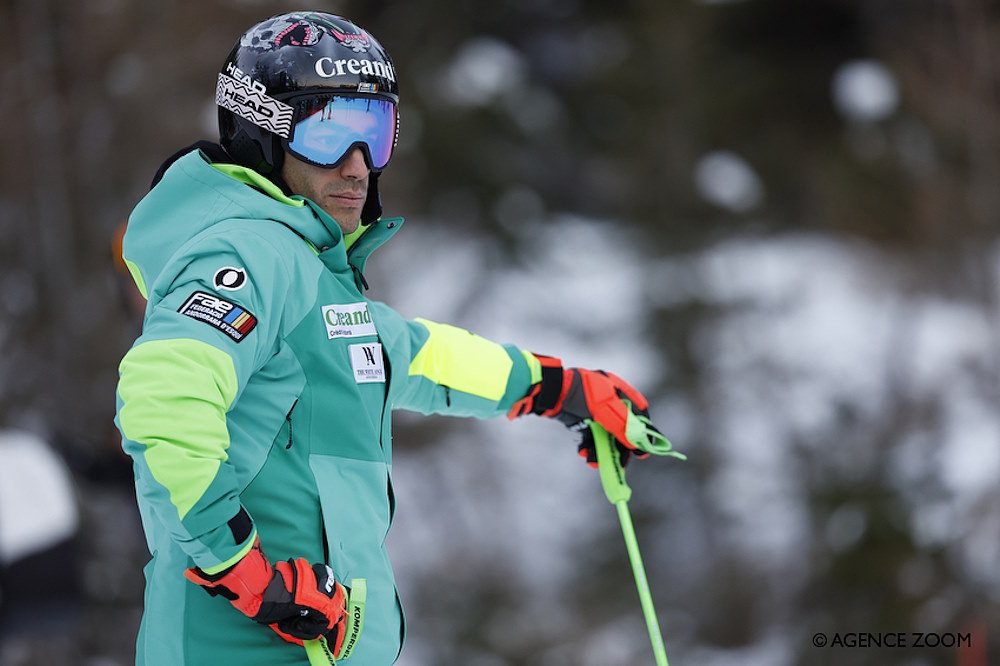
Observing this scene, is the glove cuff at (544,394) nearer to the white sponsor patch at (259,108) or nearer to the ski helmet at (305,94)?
the ski helmet at (305,94)

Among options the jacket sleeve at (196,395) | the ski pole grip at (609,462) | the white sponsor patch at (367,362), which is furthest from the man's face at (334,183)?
the ski pole grip at (609,462)

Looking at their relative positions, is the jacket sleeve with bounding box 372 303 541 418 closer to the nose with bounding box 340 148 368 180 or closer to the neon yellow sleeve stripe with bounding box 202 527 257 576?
the nose with bounding box 340 148 368 180

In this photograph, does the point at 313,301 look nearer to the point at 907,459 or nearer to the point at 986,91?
the point at 907,459

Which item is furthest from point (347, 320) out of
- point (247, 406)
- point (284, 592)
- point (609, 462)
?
point (609, 462)

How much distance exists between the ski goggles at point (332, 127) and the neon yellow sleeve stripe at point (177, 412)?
0.53 metres

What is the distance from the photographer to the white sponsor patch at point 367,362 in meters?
1.81

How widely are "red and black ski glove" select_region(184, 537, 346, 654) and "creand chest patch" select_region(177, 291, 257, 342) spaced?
323 millimetres

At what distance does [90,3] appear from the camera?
749 cm

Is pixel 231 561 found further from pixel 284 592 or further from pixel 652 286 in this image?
pixel 652 286

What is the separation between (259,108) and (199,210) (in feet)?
0.87

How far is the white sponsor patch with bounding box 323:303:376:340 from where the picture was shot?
1.77 m

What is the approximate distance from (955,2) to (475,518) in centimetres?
592

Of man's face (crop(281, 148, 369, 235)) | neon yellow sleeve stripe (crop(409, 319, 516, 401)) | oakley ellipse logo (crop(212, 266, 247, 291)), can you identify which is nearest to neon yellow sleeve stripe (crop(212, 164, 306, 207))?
man's face (crop(281, 148, 369, 235))

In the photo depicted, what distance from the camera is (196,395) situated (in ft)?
4.86
